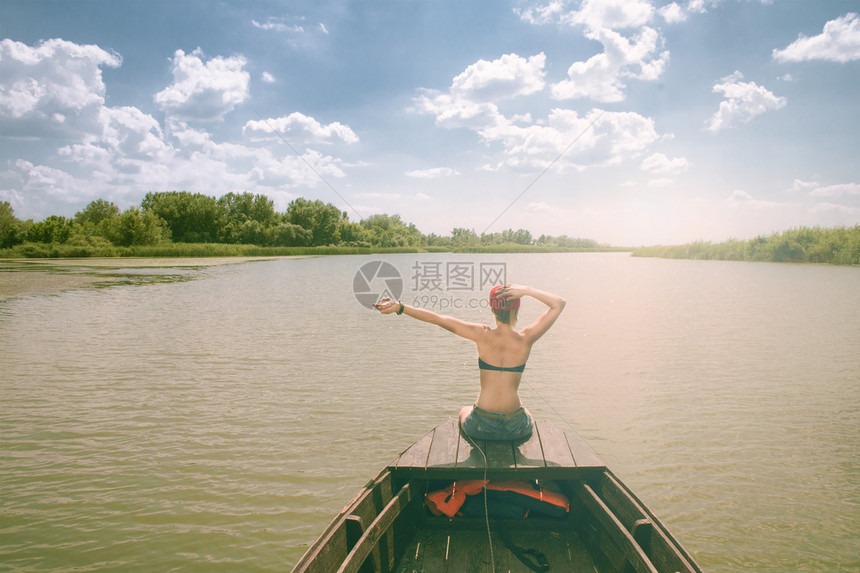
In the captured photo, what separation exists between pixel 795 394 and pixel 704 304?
1551 cm

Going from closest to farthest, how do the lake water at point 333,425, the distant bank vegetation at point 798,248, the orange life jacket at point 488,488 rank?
the orange life jacket at point 488,488
the lake water at point 333,425
the distant bank vegetation at point 798,248

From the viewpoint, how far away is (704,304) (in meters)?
24.3

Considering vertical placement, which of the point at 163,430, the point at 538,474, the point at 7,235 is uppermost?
the point at 7,235

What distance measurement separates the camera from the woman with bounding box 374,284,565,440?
502 cm

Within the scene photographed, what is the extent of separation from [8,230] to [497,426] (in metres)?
109

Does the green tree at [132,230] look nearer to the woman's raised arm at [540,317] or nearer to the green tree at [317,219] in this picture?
the green tree at [317,219]

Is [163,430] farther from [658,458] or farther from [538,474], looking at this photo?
[658,458]

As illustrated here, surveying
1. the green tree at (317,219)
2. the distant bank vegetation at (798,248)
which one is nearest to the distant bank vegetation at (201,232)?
the green tree at (317,219)

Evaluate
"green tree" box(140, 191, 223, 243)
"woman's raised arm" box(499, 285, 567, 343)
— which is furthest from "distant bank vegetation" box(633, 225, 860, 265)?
"green tree" box(140, 191, 223, 243)

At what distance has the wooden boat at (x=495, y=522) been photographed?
149 inches

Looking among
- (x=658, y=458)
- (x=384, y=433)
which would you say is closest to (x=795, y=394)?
A: (x=658, y=458)

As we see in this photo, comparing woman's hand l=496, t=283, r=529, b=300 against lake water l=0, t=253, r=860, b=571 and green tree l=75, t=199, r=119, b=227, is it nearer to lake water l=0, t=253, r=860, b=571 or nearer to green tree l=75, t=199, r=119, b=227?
lake water l=0, t=253, r=860, b=571

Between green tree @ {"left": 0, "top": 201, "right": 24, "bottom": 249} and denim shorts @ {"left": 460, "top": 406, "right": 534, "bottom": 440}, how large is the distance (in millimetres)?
107641

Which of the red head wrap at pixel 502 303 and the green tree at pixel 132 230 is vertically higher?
the green tree at pixel 132 230
